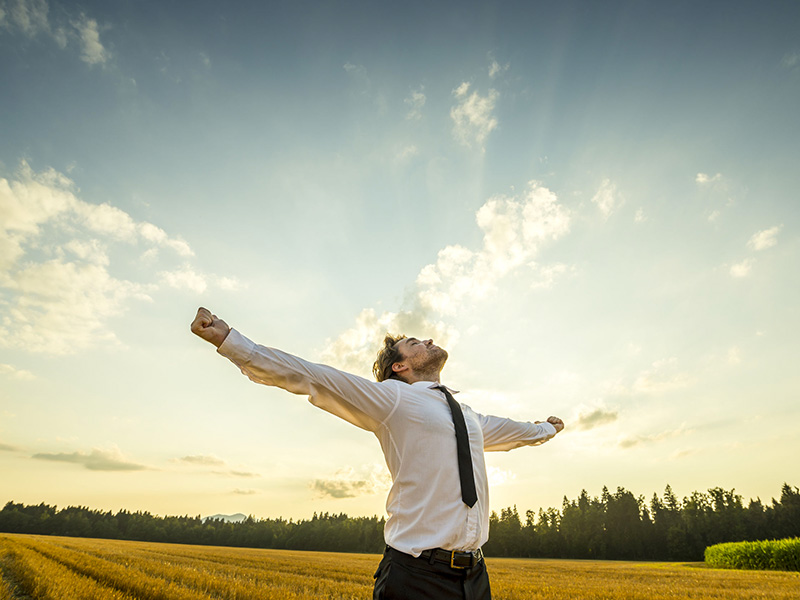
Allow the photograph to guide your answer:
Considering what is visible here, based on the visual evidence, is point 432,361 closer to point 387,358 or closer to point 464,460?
point 387,358

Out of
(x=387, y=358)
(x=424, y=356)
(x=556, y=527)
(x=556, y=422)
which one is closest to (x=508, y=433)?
(x=556, y=422)

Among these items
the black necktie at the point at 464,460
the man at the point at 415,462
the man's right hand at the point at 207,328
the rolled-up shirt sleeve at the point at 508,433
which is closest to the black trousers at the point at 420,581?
the man at the point at 415,462

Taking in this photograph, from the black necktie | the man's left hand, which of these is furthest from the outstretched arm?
the man's left hand

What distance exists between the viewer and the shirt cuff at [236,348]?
237cm

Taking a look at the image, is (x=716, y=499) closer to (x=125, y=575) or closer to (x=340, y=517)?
(x=340, y=517)

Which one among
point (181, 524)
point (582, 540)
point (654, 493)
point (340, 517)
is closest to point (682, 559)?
point (582, 540)

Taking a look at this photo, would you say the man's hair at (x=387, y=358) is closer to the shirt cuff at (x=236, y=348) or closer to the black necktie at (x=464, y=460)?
the black necktie at (x=464, y=460)

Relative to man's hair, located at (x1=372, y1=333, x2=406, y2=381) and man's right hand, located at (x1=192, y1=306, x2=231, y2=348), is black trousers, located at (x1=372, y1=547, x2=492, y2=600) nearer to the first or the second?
man's hair, located at (x1=372, y1=333, x2=406, y2=381)

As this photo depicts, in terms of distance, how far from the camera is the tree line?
69.8m

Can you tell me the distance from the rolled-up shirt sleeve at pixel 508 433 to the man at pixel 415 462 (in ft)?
2.50

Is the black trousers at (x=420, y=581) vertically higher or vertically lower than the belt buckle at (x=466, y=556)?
lower

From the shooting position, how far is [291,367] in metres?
2.45

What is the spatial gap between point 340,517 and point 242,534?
24517 millimetres

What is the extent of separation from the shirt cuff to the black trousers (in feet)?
4.44
